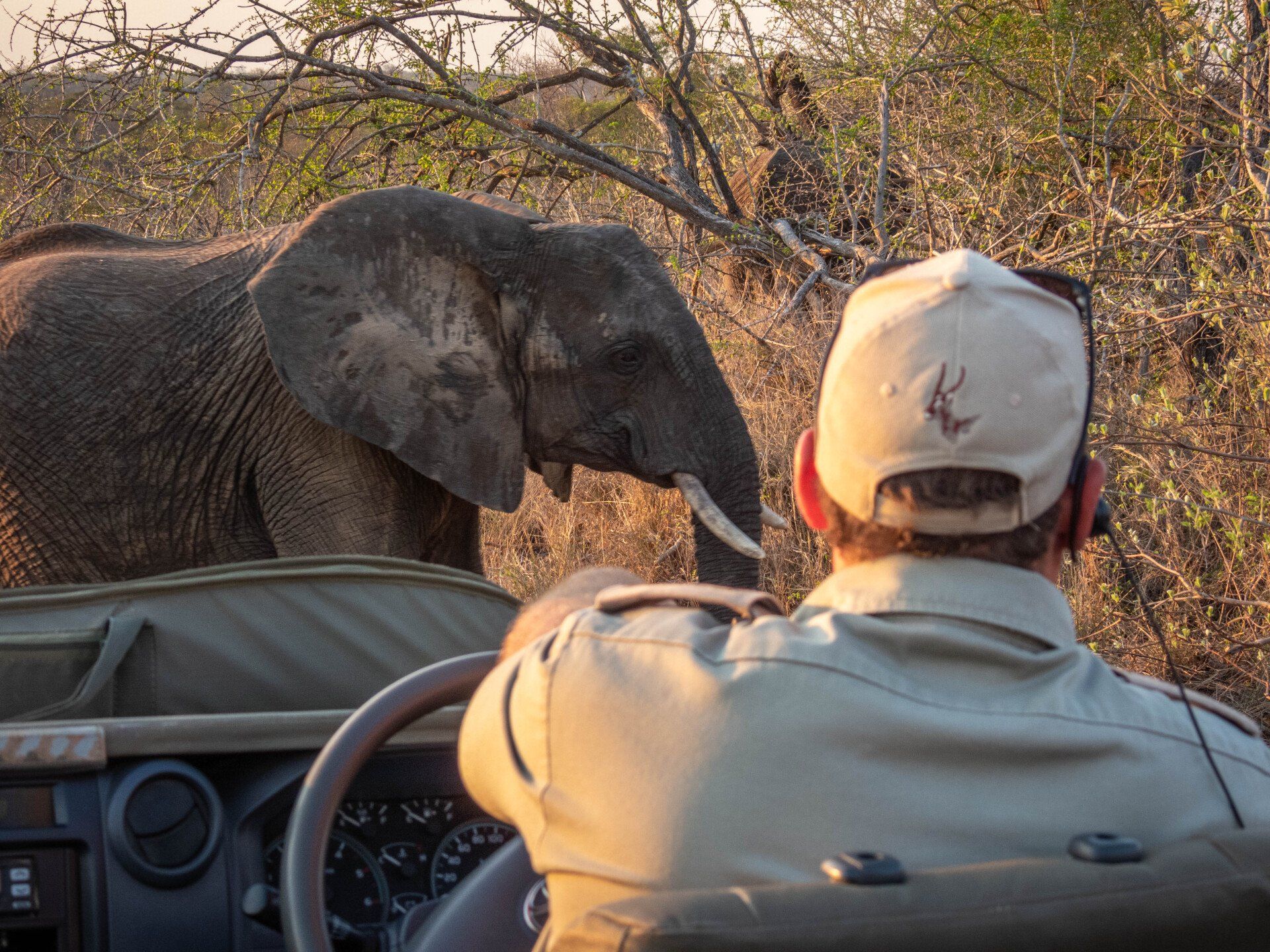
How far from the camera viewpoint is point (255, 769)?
1.74 m

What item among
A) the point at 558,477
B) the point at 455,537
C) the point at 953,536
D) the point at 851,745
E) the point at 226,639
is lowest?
the point at 455,537

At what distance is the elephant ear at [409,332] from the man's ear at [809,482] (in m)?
2.32

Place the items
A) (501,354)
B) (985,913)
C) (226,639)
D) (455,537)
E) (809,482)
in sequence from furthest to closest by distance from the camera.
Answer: (455,537)
(501,354)
(226,639)
(809,482)
(985,913)

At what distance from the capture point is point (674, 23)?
6.23 metres

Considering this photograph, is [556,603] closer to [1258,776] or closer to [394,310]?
[1258,776]

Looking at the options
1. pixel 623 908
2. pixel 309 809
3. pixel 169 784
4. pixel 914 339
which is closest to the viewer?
pixel 623 908

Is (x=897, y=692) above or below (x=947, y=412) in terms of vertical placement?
below

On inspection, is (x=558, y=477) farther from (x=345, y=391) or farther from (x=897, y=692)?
(x=897, y=692)

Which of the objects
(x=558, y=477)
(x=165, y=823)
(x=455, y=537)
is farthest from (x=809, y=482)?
(x=558, y=477)

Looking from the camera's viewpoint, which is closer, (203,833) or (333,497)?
(203,833)

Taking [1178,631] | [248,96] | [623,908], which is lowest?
[1178,631]

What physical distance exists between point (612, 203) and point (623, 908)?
657cm

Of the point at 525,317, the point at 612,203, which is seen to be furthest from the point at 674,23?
the point at 525,317

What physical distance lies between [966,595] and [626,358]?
8.78 feet
